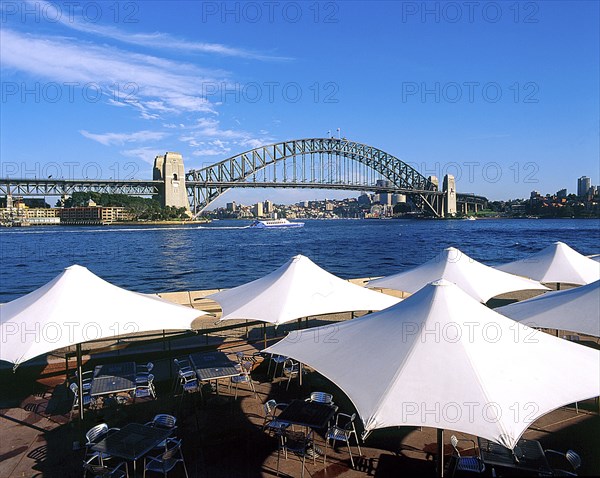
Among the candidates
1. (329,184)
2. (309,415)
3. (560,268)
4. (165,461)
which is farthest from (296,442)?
(329,184)

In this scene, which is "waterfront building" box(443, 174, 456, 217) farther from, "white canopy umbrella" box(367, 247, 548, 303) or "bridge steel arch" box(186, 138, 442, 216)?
"white canopy umbrella" box(367, 247, 548, 303)

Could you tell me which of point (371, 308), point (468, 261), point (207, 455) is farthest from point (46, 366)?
point (468, 261)

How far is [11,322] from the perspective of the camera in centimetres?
458

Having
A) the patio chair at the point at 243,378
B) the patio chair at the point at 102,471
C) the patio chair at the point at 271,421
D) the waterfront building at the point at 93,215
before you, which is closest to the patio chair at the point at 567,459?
the patio chair at the point at 271,421

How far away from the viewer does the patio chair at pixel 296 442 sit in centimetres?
391

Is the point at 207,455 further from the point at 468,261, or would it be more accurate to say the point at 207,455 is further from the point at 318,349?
the point at 468,261

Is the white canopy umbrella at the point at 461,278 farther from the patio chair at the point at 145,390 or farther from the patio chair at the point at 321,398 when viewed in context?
the patio chair at the point at 145,390

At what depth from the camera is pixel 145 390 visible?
5.23m

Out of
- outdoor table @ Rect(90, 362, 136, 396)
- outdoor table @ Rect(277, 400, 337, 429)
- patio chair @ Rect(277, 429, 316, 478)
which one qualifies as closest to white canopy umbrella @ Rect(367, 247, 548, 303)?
outdoor table @ Rect(277, 400, 337, 429)

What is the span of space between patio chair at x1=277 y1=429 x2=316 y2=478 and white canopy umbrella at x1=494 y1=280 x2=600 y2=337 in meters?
2.40

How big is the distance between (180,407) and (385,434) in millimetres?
2214

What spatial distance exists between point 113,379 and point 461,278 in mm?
5157

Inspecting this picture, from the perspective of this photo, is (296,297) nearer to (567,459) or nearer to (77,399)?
(77,399)

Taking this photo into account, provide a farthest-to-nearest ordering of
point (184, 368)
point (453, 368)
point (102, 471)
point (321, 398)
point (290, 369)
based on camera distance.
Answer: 1. point (290, 369)
2. point (184, 368)
3. point (321, 398)
4. point (102, 471)
5. point (453, 368)
